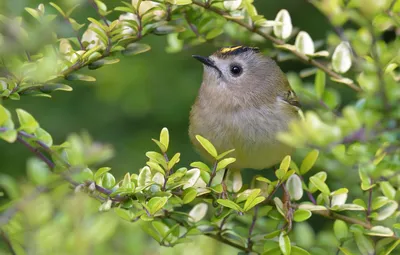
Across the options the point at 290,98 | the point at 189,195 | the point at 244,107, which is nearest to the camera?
the point at 189,195

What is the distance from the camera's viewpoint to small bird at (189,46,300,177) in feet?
7.09

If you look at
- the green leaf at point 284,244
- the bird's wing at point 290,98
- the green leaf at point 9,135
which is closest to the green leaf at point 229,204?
the green leaf at point 284,244

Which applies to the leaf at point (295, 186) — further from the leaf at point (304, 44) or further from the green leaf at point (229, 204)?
the leaf at point (304, 44)

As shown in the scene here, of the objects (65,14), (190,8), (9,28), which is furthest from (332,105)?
(9,28)

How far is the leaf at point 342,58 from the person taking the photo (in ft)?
6.27

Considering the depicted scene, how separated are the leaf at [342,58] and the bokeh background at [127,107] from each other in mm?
1161

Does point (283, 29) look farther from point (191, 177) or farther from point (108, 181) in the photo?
point (108, 181)

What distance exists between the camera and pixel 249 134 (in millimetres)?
2154

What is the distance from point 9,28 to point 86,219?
2.33ft

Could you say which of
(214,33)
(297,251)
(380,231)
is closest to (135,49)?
(214,33)

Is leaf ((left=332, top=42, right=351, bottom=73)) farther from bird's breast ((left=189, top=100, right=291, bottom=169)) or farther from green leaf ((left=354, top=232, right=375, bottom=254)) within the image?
green leaf ((left=354, top=232, right=375, bottom=254))

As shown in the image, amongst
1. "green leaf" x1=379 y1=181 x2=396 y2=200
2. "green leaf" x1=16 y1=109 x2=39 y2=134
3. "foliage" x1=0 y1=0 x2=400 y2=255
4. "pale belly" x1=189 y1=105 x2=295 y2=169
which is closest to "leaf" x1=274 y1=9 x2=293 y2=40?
"foliage" x1=0 y1=0 x2=400 y2=255

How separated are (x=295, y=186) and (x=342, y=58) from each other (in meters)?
0.43

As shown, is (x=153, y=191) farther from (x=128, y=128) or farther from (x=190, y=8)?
(x=128, y=128)
